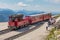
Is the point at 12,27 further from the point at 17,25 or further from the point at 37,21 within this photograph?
the point at 37,21

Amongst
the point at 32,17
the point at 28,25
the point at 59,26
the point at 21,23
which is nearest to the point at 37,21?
the point at 32,17

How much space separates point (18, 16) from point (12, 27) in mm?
2772

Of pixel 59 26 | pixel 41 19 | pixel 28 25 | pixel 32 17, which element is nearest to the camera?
pixel 59 26

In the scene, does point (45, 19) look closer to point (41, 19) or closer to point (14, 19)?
point (41, 19)

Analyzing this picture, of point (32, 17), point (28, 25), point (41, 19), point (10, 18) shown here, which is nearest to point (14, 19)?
point (10, 18)

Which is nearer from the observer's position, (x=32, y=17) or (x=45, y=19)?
(x=32, y=17)

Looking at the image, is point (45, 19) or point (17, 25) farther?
point (45, 19)

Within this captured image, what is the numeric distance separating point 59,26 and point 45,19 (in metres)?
25.7

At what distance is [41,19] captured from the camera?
5350 cm

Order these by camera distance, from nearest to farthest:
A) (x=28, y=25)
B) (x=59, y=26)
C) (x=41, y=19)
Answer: (x=59, y=26) < (x=28, y=25) < (x=41, y=19)

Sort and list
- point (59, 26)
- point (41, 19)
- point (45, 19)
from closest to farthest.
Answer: point (59, 26) < point (41, 19) < point (45, 19)

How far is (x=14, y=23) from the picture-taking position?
38375mm

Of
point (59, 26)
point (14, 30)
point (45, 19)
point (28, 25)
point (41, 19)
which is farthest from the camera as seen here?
point (45, 19)

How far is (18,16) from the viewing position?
39625 mm
